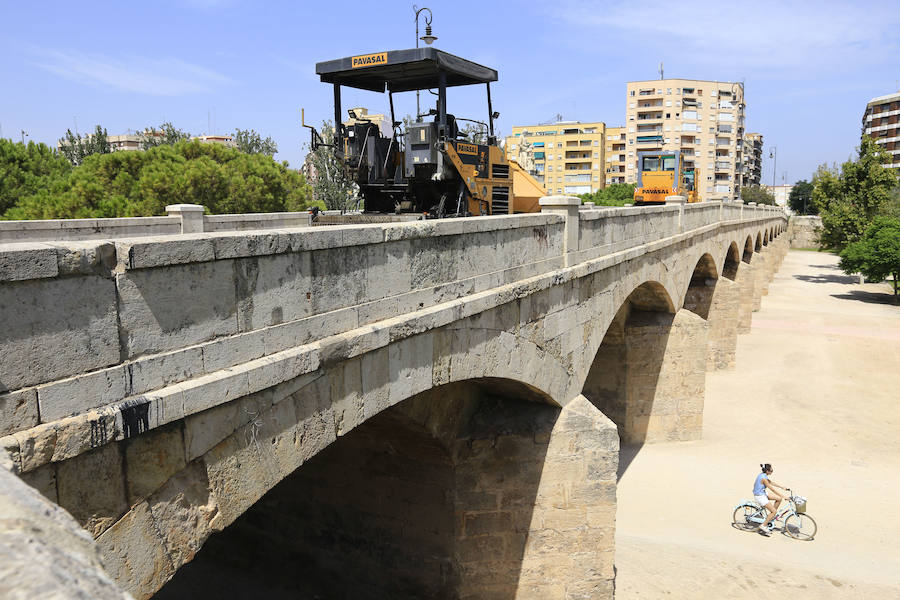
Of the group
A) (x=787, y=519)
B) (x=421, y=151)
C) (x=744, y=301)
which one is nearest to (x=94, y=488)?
(x=421, y=151)

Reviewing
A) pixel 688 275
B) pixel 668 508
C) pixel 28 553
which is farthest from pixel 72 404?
pixel 688 275

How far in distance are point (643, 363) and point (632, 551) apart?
219 inches

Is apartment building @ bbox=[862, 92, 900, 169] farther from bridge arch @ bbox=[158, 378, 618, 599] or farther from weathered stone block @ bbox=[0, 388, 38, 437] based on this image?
weathered stone block @ bbox=[0, 388, 38, 437]

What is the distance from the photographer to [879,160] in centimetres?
4184

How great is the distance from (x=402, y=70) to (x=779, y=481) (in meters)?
11.7

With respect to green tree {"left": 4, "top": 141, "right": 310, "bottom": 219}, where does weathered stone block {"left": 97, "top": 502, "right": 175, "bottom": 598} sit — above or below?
below

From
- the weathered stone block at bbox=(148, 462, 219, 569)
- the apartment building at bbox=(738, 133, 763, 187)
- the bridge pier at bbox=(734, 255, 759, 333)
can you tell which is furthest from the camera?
the apartment building at bbox=(738, 133, 763, 187)

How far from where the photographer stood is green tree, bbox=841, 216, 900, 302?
35.8 m

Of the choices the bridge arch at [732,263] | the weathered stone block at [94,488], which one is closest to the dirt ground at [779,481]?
the bridge arch at [732,263]

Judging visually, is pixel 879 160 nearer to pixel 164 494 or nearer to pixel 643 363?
pixel 643 363

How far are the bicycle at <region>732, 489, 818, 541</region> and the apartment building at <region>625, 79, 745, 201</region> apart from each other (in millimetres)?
72884

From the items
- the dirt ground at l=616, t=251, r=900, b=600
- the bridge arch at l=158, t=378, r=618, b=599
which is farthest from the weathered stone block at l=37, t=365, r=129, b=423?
the dirt ground at l=616, t=251, r=900, b=600

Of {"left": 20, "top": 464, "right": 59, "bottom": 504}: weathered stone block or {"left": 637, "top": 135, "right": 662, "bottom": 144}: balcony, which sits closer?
{"left": 20, "top": 464, "right": 59, "bottom": 504}: weathered stone block

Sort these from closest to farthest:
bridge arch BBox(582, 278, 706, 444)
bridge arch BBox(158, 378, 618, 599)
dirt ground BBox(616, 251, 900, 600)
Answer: bridge arch BBox(158, 378, 618, 599), dirt ground BBox(616, 251, 900, 600), bridge arch BBox(582, 278, 706, 444)
